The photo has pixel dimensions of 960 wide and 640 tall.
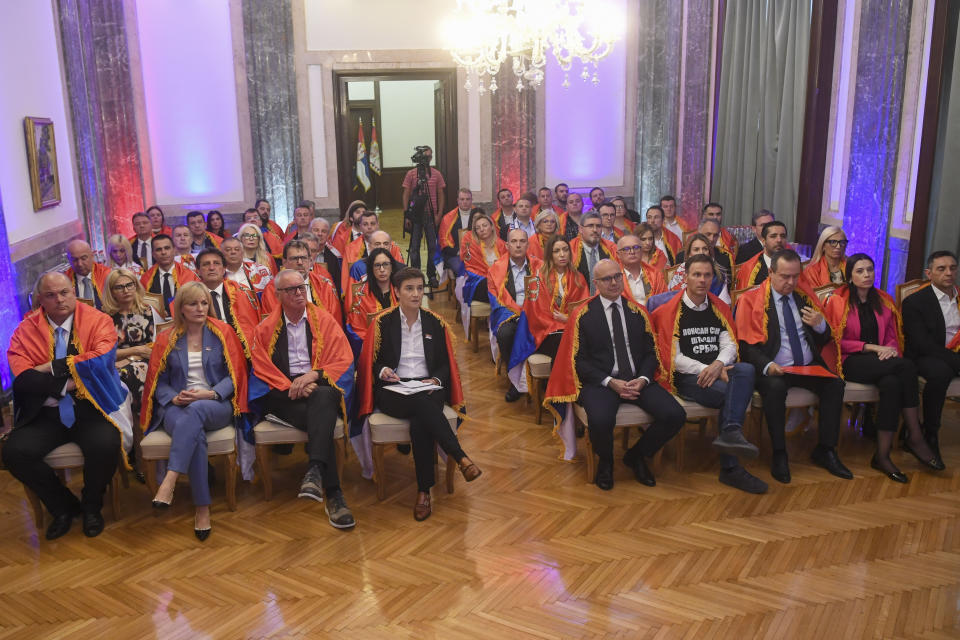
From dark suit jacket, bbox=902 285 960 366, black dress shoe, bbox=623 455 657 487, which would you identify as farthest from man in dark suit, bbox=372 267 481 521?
dark suit jacket, bbox=902 285 960 366

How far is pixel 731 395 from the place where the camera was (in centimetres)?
439

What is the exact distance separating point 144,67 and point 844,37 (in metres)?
7.51

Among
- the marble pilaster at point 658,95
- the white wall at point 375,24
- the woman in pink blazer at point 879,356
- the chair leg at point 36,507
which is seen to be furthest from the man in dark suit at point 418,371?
the marble pilaster at point 658,95

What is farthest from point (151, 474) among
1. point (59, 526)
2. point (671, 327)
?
point (671, 327)

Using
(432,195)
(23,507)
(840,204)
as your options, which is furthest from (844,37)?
(23,507)

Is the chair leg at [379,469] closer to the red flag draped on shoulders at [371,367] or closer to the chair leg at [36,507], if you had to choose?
the red flag draped on shoulders at [371,367]

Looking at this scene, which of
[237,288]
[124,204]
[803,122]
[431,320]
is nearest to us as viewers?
[431,320]

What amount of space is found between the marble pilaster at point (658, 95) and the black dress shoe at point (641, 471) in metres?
6.22

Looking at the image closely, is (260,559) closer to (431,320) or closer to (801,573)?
(431,320)

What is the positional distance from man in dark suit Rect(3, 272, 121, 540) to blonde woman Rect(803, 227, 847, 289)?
Answer: 439cm

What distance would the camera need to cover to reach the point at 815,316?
4.54 m

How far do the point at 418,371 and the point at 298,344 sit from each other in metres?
0.68

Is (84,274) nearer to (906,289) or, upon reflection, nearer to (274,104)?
(274,104)

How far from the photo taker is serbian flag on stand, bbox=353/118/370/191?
15.1 m
